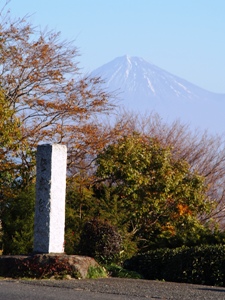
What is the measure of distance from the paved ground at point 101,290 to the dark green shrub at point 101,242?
224 cm

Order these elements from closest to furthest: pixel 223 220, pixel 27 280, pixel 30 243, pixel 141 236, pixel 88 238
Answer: pixel 27 280
pixel 88 238
pixel 30 243
pixel 141 236
pixel 223 220

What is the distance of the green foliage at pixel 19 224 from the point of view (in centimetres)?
2058

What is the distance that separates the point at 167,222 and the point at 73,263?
9381 millimetres

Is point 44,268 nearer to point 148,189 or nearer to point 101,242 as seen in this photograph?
point 101,242

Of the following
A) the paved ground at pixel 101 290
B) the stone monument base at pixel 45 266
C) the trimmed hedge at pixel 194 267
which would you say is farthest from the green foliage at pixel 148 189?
the paved ground at pixel 101 290

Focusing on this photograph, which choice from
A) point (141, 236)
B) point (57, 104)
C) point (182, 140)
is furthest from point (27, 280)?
point (182, 140)

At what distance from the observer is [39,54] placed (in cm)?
2591

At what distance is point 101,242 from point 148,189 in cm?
692

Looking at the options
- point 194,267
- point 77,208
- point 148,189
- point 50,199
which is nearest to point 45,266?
point 50,199

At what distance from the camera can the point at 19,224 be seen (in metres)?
21.0

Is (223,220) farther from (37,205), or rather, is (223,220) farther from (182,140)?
(37,205)

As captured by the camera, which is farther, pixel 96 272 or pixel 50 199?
pixel 50 199

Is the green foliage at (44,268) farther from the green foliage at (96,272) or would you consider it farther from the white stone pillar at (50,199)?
the white stone pillar at (50,199)

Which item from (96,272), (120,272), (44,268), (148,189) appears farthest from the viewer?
(148,189)
